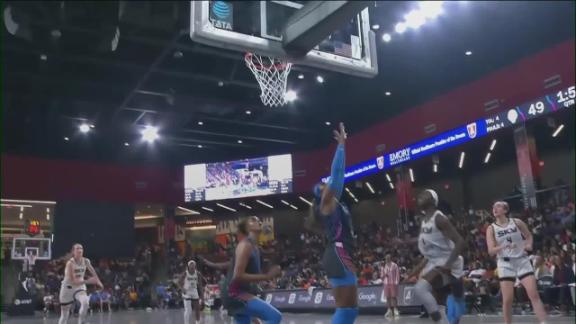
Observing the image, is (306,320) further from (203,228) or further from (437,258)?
(203,228)

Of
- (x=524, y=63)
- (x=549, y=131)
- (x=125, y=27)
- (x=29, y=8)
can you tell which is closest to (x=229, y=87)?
(x=125, y=27)

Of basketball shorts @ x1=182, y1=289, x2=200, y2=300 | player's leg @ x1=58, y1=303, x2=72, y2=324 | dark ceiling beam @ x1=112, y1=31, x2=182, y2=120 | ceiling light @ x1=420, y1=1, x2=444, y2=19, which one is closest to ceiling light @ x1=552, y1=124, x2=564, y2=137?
ceiling light @ x1=420, y1=1, x2=444, y2=19

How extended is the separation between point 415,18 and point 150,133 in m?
16.5

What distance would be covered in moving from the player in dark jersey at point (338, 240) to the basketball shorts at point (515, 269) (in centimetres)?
304

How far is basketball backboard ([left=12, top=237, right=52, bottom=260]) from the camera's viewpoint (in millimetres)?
23734

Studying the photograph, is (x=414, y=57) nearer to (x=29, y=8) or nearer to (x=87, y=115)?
(x=29, y=8)

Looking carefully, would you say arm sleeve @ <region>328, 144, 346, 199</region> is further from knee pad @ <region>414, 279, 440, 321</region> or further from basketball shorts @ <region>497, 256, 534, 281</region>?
basketball shorts @ <region>497, 256, 534, 281</region>

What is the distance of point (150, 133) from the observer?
2931 cm

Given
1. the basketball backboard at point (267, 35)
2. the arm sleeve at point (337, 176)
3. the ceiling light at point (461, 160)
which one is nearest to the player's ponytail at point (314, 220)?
the arm sleeve at point (337, 176)

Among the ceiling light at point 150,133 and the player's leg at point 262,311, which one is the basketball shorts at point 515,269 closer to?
the player's leg at point 262,311

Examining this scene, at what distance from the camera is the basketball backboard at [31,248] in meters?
23.7

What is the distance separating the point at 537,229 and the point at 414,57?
25.7ft

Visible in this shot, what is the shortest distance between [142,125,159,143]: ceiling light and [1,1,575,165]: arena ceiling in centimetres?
37

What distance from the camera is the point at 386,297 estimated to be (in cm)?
1609
